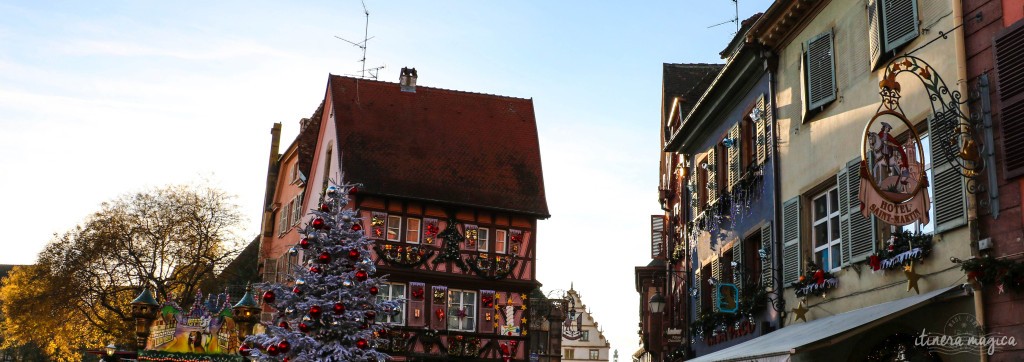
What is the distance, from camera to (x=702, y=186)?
24.5 metres

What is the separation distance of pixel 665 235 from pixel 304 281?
17817 millimetres

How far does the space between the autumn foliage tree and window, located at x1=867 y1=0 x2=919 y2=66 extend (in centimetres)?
3530

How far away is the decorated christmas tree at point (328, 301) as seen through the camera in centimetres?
1864

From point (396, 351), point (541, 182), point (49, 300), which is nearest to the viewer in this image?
point (396, 351)

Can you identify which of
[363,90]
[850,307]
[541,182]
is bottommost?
[850,307]

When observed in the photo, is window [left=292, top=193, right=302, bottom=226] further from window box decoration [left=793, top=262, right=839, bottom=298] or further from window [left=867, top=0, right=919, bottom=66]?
window [left=867, top=0, right=919, bottom=66]

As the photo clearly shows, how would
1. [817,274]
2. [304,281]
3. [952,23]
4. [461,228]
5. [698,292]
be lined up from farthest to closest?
[461,228]
[698,292]
[304,281]
[817,274]
[952,23]

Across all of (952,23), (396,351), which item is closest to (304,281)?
(952,23)

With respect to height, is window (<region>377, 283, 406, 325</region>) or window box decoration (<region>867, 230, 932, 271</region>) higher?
window (<region>377, 283, 406, 325</region>)

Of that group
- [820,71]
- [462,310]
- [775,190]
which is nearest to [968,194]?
[820,71]

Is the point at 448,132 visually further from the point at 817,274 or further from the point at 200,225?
the point at 817,274

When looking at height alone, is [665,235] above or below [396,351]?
above

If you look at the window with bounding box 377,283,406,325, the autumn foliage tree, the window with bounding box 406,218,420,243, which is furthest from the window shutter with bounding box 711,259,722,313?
the autumn foliage tree

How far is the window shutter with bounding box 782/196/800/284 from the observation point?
1662cm
